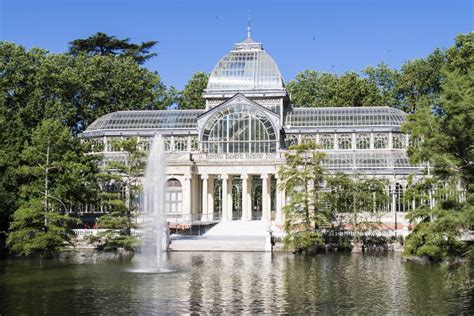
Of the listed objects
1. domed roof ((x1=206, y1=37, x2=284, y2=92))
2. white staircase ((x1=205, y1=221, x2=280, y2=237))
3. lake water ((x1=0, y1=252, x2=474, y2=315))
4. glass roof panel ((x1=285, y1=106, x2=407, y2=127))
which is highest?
domed roof ((x1=206, y1=37, x2=284, y2=92))

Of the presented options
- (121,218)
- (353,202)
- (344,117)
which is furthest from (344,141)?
(121,218)

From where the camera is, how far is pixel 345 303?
98.5ft

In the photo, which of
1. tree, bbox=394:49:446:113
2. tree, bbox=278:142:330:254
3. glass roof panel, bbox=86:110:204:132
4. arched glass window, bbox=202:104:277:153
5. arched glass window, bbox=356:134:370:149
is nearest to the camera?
tree, bbox=278:142:330:254

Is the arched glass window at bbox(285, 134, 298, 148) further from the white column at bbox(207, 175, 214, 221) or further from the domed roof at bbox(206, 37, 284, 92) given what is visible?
the white column at bbox(207, 175, 214, 221)

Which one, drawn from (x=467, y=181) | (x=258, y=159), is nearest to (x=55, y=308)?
(x=467, y=181)

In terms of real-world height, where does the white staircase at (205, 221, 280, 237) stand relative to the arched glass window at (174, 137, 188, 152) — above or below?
below

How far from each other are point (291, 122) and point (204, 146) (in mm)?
10311

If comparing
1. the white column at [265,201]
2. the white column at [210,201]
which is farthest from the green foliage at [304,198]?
the white column at [210,201]

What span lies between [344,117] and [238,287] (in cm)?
4355

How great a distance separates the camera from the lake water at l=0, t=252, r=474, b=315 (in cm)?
2892

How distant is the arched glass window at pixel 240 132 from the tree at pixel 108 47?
110 feet

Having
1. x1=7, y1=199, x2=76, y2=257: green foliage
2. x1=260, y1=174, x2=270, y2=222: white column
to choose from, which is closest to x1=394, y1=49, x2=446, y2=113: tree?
x1=260, y1=174, x2=270, y2=222: white column

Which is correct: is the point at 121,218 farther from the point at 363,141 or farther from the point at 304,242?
the point at 363,141

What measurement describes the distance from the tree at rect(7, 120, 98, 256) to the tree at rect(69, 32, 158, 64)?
42.9m
